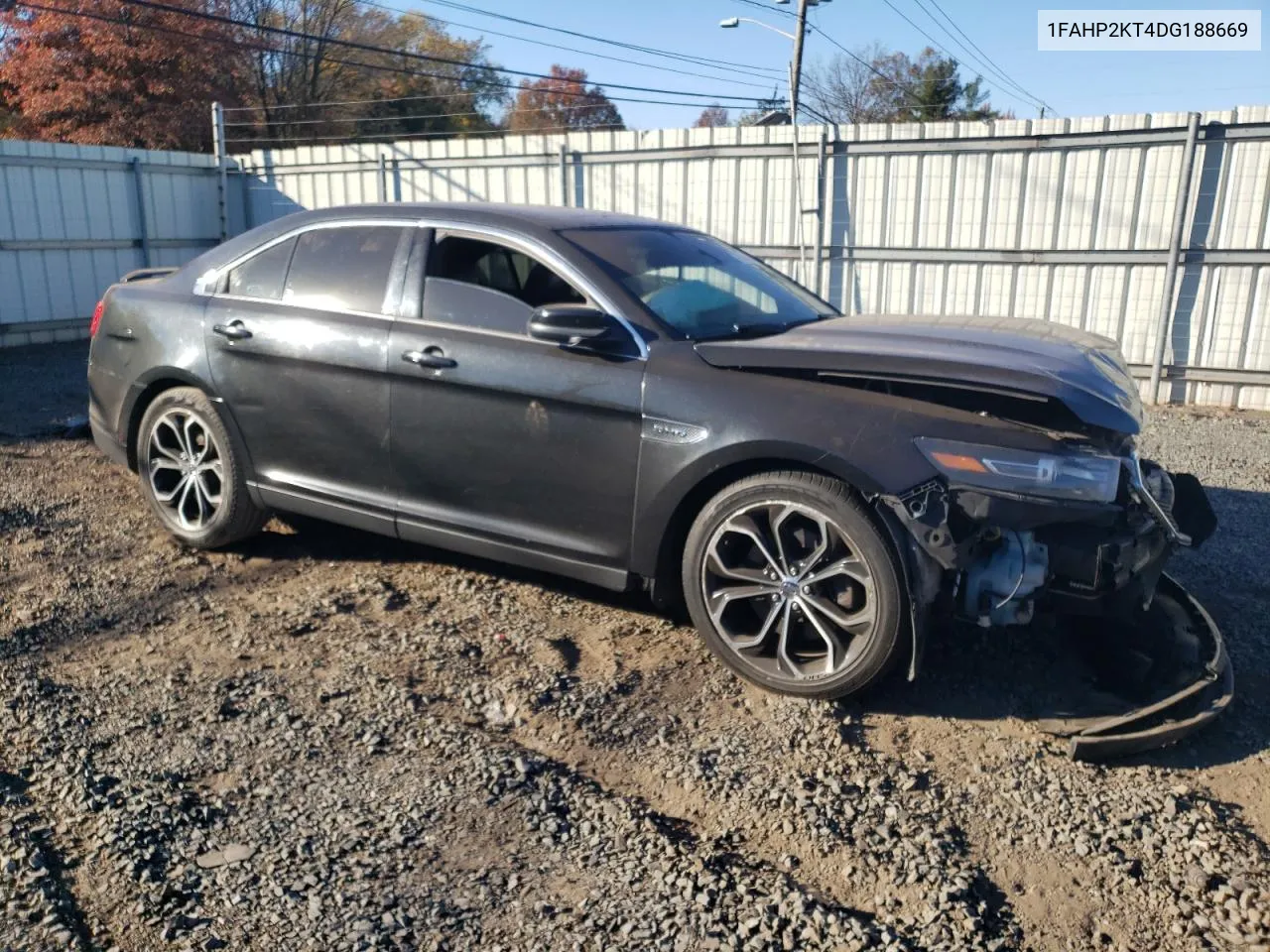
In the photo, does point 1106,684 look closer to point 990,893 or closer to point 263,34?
point 990,893

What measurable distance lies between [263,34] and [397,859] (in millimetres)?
35020

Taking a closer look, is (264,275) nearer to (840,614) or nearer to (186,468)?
(186,468)

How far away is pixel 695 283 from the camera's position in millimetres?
4633

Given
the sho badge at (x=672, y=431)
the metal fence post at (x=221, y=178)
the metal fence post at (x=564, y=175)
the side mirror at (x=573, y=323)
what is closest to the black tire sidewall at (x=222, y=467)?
the side mirror at (x=573, y=323)

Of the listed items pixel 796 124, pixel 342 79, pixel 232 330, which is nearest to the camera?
pixel 232 330

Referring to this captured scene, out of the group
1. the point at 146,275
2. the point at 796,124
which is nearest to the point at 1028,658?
the point at 146,275

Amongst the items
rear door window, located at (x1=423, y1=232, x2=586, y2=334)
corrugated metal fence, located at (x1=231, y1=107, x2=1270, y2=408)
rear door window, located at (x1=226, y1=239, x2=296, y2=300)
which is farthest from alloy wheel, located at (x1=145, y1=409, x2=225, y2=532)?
corrugated metal fence, located at (x1=231, y1=107, x2=1270, y2=408)

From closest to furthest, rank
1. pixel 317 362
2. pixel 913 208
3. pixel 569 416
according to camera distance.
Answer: pixel 569 416, pixel 317 362, pixel 913 208

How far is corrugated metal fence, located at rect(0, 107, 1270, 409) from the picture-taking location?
10180 mm

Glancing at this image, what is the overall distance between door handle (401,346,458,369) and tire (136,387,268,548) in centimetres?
120

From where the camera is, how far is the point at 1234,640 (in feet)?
14.6

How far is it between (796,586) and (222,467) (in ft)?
9.68

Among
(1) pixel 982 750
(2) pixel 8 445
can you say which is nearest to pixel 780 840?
(1) pixel 982 750

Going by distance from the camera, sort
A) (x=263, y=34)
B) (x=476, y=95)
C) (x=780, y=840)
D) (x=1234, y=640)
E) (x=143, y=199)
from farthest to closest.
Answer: (x=476, y=95) < (x=263, y=34) < (x=143, y=199) < (x=1234, y=640) < (x=780, y=840)
